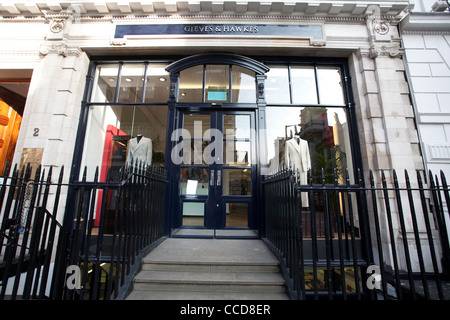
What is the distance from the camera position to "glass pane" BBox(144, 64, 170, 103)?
5.47 metres

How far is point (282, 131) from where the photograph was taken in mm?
5285

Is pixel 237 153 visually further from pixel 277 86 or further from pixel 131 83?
pixel 131 83

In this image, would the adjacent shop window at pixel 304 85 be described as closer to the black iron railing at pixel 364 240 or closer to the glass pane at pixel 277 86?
the glass pane at pixel 277 86

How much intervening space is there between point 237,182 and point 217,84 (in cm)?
280

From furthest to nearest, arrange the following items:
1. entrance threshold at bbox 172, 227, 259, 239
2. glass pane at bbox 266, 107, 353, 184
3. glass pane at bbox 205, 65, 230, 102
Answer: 1. glass pane at bbox 205, 65, 230, 102
2. glass pane at bbox 266, 107, 353, 184
3. entrance threshold at bbox 172, 227, 259, 239

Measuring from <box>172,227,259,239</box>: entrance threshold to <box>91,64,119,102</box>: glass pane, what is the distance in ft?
13.6

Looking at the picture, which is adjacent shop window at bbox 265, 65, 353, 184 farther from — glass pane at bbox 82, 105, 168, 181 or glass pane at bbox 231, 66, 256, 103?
glass pane at bbox 82, 105, 168, 181

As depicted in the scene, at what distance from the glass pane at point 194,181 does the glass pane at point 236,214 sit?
29.1 inches

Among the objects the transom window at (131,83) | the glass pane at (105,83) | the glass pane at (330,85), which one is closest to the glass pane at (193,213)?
the transom window at (131,83)

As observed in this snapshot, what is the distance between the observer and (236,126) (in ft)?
17.4

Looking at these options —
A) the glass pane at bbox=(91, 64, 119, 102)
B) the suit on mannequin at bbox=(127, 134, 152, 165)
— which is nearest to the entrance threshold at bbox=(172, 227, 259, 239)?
the suit on mannequin at bbox=(127, 134, 152, 165)
